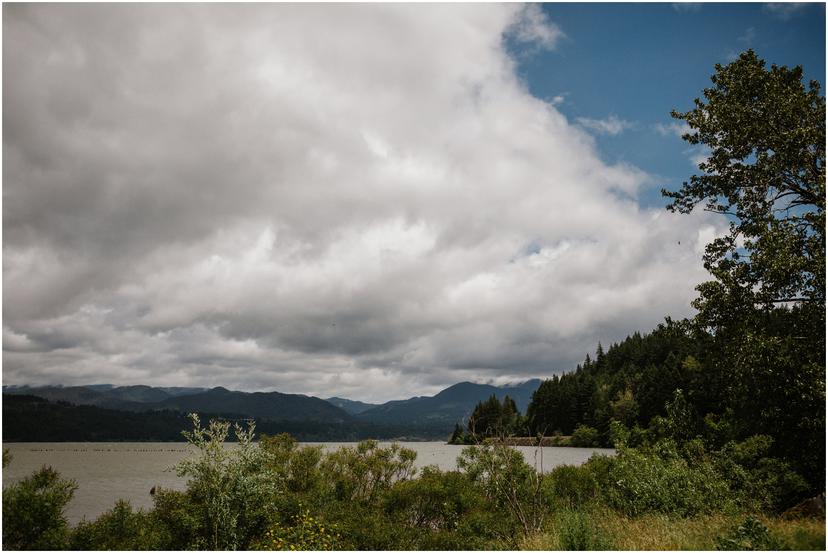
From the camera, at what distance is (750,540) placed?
11.7 m

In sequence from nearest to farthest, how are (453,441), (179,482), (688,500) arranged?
(688,500), (179,482), (453,441)

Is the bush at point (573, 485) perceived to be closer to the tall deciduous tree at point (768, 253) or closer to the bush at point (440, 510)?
the bush at point (440, 510)

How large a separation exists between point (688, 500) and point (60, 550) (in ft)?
65.0

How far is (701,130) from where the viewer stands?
18203mm

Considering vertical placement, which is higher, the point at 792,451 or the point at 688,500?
the point at 792,451

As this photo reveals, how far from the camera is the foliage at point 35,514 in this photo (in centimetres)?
1355

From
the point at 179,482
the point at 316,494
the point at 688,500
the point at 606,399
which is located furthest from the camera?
the point at 606,399

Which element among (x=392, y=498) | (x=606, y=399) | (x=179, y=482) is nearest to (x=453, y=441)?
(x=606, y=399)

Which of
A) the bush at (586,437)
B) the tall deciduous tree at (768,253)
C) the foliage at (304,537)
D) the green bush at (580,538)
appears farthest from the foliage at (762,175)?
the bush at (586,437)

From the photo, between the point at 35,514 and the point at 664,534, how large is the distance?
691 inches

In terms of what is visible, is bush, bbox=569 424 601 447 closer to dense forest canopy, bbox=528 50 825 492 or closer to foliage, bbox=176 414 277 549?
dense forest canopy, bbox=528 50 825 492

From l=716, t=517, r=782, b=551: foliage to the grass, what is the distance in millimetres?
481

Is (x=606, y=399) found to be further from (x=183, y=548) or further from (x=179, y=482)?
(x=183, y=548)

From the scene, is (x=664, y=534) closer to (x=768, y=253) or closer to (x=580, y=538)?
(x=580, y=538)
